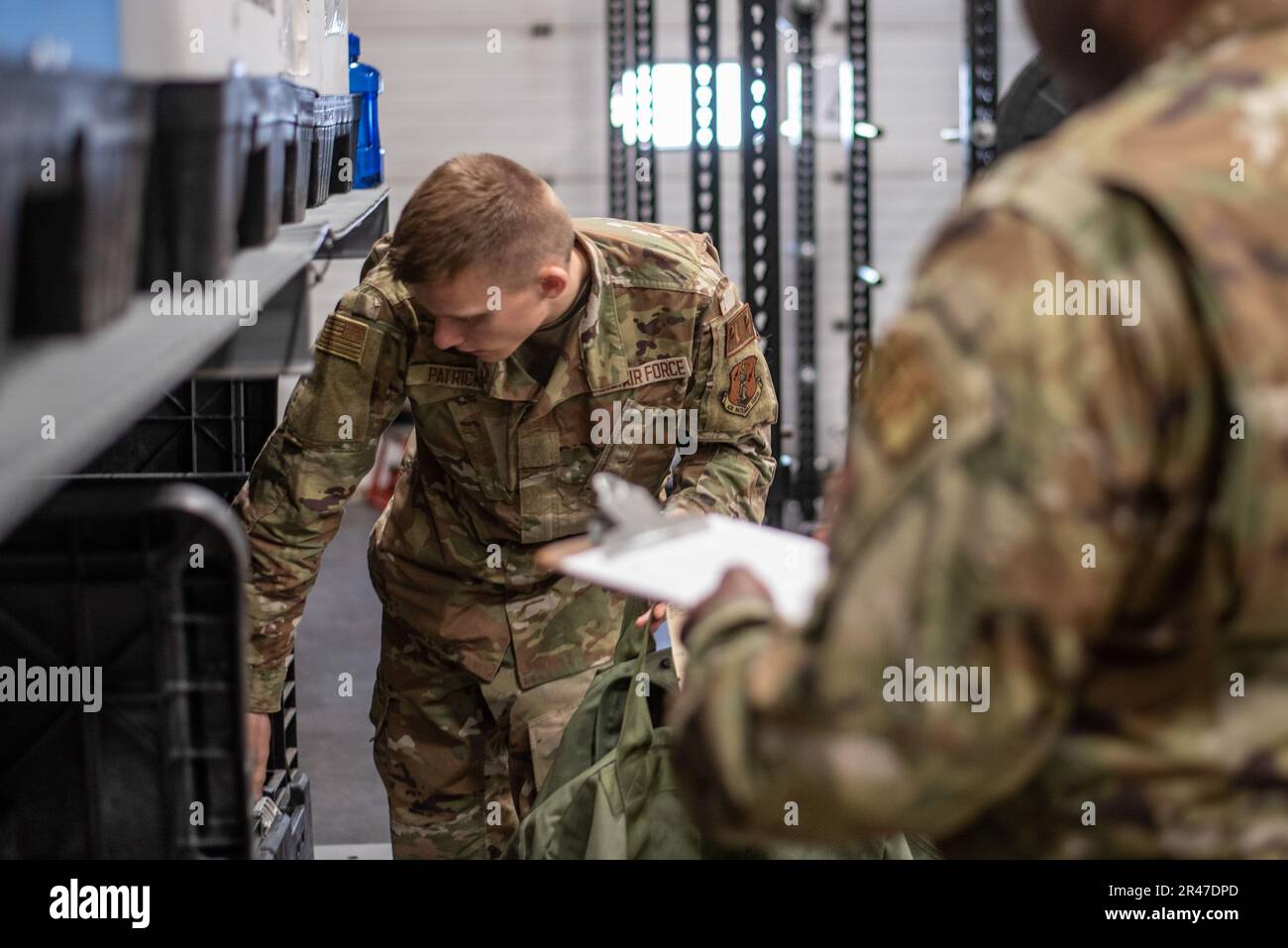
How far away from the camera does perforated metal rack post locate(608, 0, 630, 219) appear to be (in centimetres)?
742

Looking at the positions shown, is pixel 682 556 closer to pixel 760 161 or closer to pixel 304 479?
pixel 304 479

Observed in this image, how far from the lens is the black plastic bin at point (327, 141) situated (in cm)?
198

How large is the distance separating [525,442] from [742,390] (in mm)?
424

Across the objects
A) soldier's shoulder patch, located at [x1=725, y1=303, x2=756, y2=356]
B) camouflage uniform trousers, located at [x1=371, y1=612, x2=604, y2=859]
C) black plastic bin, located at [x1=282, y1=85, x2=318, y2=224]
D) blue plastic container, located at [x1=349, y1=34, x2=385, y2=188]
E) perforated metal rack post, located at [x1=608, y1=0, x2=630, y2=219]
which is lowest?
camouflage uniform trousers, located at [x1=371, y1=612, x2=604, y2=859]

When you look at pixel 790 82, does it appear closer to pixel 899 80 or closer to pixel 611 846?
pixel 899 80

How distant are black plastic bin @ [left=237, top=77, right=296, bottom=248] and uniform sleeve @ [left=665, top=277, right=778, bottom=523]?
1.13m

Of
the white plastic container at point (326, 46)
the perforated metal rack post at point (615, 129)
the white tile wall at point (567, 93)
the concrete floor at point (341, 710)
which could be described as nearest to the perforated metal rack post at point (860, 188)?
the perforated metal rack post at point (615, 129)

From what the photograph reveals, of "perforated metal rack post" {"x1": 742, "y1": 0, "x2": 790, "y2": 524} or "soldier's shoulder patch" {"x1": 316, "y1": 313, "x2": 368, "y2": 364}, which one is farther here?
"perforated metal rack post" {"x1": 742, "y1": 0, "x2": 790, "y2": 524}

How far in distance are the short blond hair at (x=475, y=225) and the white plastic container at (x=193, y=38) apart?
522 mm

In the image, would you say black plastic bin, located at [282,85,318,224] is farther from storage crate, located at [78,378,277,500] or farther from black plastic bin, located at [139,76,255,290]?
storage crate, located at [78,378,277,500]

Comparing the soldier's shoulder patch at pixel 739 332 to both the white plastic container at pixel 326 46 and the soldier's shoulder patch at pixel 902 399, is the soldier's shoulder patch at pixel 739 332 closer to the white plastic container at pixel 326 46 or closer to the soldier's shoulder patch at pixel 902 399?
the white plastic container at pixel 326 46

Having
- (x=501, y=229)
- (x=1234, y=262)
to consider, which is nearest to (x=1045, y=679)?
(x=1234, y=262)

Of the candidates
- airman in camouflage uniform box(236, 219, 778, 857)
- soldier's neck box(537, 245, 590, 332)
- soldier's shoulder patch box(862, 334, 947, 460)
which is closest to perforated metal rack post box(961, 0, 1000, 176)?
airman in camouflage uniform box(236, 219, 778, 857)

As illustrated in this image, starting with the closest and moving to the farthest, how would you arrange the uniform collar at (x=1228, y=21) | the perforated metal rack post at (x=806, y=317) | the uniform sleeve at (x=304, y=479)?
the uniform collar at (x=1228, y=21)
the uniform sleeve at (x=304, y=479)
the perforated metal rack post at (x=806, y=317)
